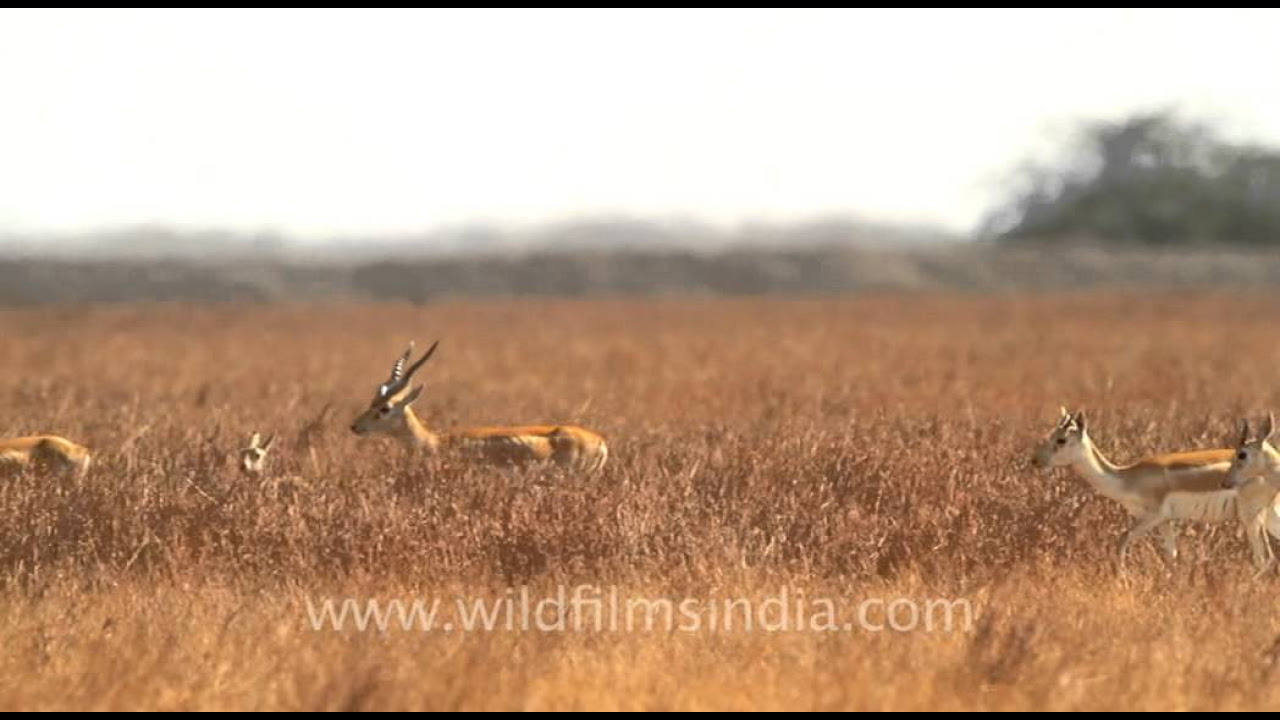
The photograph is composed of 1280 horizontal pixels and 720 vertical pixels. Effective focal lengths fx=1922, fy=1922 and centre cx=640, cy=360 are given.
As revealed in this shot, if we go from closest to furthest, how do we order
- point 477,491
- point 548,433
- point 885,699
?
point 885,699 → point 477,491 → point 548,433

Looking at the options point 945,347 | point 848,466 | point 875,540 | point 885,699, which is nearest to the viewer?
point 885,699

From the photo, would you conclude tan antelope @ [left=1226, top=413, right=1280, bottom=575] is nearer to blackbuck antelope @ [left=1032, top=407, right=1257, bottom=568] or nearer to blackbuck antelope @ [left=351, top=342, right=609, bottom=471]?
blackbuck antelope @ [left=1032, top=407, right=1257, bottom=568]

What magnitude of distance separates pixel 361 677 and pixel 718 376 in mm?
15971

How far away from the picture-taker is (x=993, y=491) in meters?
10.4

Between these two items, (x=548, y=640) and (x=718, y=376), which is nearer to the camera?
(x=548, y=640)

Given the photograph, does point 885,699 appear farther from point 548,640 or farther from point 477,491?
point 477,491

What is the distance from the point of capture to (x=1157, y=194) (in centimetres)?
7719

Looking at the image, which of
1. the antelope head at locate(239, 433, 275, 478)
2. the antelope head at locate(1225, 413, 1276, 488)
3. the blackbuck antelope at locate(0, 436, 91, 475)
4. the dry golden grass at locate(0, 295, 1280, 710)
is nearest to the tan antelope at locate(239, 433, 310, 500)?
the antelope head at locate(239, 433, 275, 478)

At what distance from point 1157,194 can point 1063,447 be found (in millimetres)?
69747

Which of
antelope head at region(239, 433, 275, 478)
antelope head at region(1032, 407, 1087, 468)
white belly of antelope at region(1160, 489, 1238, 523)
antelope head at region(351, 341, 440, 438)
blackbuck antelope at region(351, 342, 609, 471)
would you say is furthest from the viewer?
antelope head at region(351, 341, 440, 438)

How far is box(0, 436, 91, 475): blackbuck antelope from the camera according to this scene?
12.1m

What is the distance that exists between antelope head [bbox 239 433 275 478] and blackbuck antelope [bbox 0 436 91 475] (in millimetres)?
1012

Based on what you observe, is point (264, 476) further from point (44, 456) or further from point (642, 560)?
point (642, 560)

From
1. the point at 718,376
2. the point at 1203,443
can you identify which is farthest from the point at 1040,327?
the point at 1203,443
